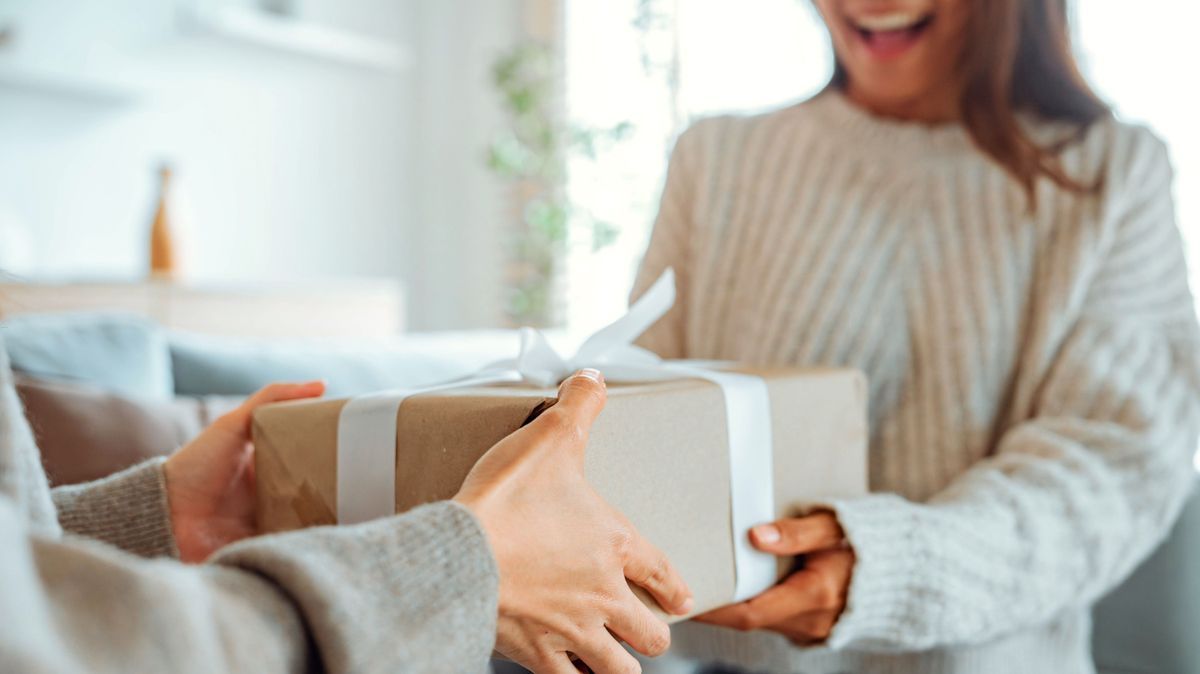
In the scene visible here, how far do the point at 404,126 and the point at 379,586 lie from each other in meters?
3.81

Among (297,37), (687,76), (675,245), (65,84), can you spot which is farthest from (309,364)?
(297,37)

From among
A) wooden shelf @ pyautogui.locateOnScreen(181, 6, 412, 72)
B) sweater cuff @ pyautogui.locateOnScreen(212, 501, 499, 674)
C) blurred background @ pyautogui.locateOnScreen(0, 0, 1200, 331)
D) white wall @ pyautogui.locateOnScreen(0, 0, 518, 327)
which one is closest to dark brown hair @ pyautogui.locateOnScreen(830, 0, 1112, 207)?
sweater cuff @ pyautogui.locateOnScreen(212, 501, 499, 674)

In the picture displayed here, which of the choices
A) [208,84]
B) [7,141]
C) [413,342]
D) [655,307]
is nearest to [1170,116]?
[413,342]

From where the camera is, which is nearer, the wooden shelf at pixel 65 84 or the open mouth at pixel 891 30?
the open mouth at pixel 891 30

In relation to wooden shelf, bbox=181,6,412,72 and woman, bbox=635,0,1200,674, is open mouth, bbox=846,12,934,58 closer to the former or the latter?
woman, bbox=635,0,1200,674

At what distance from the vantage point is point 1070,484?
Result: 0.83 meters

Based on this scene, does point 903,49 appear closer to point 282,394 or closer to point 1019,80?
point 1019,80

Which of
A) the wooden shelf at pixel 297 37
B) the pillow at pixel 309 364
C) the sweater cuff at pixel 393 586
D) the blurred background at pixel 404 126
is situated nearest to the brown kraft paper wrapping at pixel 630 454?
the sweater cuff at pixel 393 586

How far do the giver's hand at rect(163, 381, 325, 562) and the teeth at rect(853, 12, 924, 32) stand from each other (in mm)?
627

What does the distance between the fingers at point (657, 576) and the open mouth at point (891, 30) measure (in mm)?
622

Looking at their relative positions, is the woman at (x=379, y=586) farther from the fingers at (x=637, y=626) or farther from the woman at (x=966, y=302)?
the woman at (x=966, y=302)

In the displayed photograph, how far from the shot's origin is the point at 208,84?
10.8 ft

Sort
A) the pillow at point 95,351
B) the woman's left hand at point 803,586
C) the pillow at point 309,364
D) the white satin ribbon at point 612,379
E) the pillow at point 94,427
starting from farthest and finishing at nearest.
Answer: the pillow at point 309,364
the pillow at point 95,351
the pillow at point 94,427
the woman's left hand at point 803,586
the white satin ribbon at point 612,379

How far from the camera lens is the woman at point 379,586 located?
1.06ft
